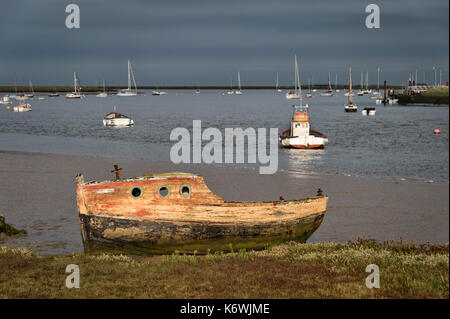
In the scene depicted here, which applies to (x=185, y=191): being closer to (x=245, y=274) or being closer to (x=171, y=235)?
(x=171, y=235)

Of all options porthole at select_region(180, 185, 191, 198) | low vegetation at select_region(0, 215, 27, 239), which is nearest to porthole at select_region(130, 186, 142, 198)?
porthole at select_region(180, 185, 191, 198)

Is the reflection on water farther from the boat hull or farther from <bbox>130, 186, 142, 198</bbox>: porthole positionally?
<bbox>130, 186, 142, 198</bbox>: porthole

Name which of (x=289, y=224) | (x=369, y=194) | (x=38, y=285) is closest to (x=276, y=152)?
(x=369, y=194)

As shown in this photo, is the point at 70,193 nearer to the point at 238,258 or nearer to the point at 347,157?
the point at 238,258

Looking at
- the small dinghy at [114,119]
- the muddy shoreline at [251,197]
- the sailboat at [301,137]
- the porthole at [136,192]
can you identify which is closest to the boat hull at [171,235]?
the porthole at [136,192]

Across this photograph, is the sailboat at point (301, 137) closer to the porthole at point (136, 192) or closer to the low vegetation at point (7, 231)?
the low vegetation at point (7, 231)

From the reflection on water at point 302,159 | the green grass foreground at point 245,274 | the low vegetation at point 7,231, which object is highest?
the green grass foreground at point 245,274

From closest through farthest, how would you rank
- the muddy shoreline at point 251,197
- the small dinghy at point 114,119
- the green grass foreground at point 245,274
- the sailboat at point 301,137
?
the green grass foreground at point 245,274, the muddy shoreline at point 251,197, the sailboat at point 301,137, the small dinghy at point 114,119

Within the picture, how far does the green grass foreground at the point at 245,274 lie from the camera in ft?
36.7

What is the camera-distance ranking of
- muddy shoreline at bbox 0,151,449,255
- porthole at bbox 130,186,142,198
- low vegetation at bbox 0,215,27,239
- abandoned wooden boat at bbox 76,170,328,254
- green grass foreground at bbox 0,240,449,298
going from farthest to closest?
muddy shoreline at bbox 0,151,449,255, low vegetation at bbox 0,215,27,239, porthole at bbox 130,186,142,198, abandoned wooden boat at bbox 76,170,328,254, green grass foreground at bbox 0,240,449,298

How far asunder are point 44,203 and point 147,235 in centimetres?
1089

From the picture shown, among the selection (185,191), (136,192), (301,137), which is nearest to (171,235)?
(185,191)

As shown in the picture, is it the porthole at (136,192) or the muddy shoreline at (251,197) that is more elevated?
the porthole at (136,192)

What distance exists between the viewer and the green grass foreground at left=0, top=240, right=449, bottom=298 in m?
11.2
